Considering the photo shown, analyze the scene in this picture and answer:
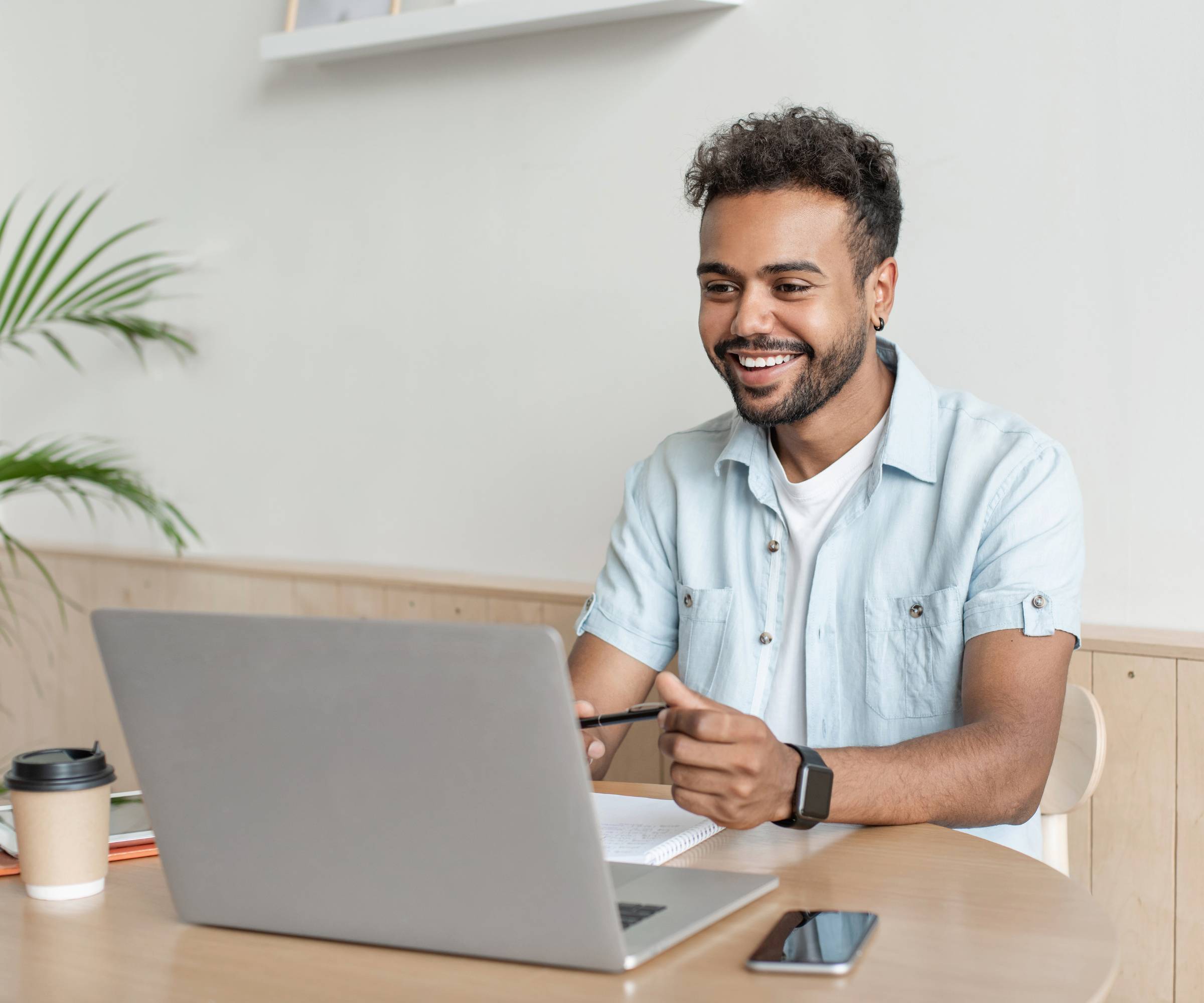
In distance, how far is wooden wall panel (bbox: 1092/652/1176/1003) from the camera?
1933mm

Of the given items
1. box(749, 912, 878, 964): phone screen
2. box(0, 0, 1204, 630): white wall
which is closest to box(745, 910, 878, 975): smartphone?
box(749, 912, 878, 964): phone screen

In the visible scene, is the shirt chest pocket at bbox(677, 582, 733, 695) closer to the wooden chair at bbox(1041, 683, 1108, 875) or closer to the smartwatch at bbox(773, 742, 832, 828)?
the wooden chair at bbox(1041, 683, 1108, 875)

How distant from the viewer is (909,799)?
131 centimetres

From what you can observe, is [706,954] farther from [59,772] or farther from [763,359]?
[763,359]

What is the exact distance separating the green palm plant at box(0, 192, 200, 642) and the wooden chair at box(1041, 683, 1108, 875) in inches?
83.9

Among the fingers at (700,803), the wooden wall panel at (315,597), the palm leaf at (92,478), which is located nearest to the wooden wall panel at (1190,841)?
the fingers at (700,803)

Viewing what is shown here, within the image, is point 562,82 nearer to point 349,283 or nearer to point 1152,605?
point 349,283

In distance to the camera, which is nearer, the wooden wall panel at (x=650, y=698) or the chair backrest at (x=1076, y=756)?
the chair backrest at (x=1076, y=756)

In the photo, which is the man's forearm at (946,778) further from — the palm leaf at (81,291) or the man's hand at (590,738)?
the palm leaf at (81,291)

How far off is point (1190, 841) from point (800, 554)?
2.31 feet

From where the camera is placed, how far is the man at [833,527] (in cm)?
158

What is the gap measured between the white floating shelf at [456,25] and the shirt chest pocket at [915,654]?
1220mm

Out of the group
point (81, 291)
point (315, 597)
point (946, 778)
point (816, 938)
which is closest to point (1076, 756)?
point (946, 778)

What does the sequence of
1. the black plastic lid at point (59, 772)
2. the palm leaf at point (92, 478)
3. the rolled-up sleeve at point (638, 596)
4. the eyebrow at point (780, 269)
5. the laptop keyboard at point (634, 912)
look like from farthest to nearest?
the palm leaf at point (92, 478) < the rolled-up sleeve at point (638, 596) < the eyebrow at point (780, 269) < the black plastic lid at point (59, 772) < the laptop keyboard at point (634, 912)
